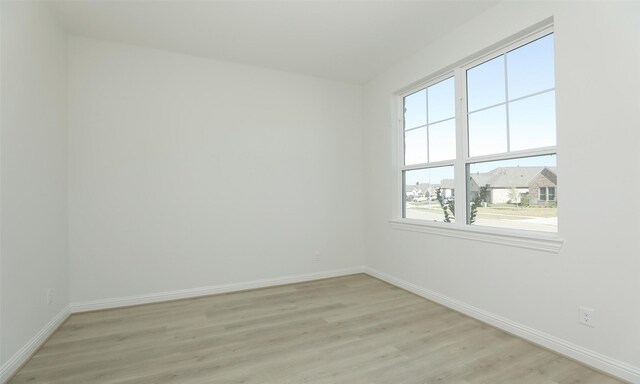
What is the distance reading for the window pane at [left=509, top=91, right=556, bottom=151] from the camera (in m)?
2.34

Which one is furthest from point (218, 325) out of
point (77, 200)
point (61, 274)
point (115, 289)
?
point (77, 200)

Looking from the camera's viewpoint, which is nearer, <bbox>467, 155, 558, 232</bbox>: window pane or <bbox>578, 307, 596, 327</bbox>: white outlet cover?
<bbox>578, 307, 596, 327</bbox>: white outlet cover

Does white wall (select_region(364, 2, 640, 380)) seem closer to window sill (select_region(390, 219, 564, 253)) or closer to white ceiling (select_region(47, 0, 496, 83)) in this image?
window sill (select_region(390, 219, 564, 253))

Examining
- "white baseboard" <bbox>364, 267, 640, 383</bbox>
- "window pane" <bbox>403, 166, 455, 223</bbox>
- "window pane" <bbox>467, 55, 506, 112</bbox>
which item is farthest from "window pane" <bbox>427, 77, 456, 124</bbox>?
"white baseboard" <bbox>364, 267, 640, 383</bbox>

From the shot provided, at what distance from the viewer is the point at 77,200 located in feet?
9.94

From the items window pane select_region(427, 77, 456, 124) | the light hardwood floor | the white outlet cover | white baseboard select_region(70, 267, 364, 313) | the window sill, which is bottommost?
the light hardwood floor

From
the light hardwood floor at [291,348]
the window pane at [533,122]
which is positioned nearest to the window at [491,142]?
the window pane at [533,122]

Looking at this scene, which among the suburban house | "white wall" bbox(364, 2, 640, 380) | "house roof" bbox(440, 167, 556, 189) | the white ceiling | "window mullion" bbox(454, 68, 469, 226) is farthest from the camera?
"window mullion" bbox(454, 68, 469, 226)

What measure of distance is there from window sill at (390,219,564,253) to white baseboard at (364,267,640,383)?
65 centimetres

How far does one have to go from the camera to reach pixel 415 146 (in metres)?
3.74

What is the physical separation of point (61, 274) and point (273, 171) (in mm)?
2379

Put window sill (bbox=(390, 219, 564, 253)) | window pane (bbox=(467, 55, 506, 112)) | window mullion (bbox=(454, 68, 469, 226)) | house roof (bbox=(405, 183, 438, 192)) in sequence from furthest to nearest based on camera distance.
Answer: house roof (bbox=(405, 183, 438, 192)), window mullion (bbox=(454, 68, 469, 226)), window pane (bbox=(467, 55, 506, 112)), window sill (bbox=(390, 219, 564, 253))

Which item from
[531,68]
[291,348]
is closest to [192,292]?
[291,348]

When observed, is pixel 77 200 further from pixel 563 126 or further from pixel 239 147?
pixel 563 126
